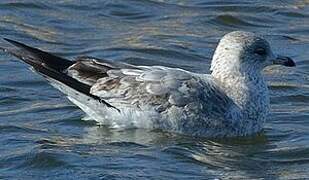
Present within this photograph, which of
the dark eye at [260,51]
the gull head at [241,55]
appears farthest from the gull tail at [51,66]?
the dark eye at [260,51]

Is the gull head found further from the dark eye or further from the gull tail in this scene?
the gull tail

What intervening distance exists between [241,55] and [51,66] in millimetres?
1616

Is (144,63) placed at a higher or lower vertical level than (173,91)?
lower

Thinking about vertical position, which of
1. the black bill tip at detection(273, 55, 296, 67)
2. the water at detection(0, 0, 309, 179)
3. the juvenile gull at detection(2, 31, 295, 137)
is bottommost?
the water at detection(0, 0, 309, 179)

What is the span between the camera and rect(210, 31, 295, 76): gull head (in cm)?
1258

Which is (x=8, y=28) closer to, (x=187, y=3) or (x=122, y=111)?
(x=187, y=3)

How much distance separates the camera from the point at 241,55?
1261 cm

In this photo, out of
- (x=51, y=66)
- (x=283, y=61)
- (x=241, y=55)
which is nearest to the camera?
(x=51, y=66)

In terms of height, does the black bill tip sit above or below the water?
above

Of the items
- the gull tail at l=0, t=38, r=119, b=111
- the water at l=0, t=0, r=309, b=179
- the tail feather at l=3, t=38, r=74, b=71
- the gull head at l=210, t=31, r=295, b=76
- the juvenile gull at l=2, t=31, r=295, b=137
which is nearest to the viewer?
the water at l=0, t=0, r=309, b=179

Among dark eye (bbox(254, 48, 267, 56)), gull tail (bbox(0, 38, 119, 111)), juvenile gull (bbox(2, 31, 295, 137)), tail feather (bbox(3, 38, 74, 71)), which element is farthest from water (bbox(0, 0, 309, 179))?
dark eye (bbox(254, 48, 267, 56))

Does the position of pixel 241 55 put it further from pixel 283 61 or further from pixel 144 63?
pixel 144 63

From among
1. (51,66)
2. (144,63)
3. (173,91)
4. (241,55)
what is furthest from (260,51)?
(144,63)

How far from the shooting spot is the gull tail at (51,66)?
1234cm
